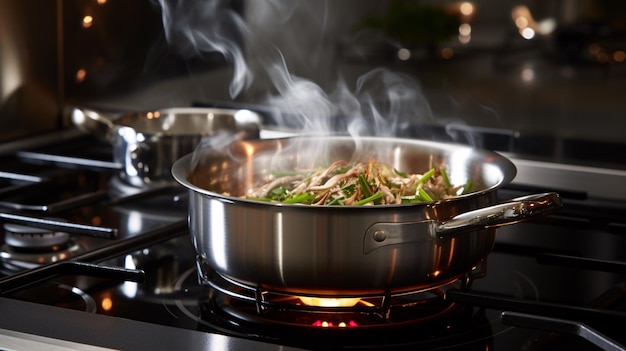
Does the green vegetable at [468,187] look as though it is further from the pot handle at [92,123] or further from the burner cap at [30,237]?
the pot handle at [92,123]

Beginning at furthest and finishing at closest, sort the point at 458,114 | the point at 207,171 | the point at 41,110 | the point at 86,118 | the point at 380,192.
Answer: the point at 458,114 < the point at 41,110 < the point at 86,118 < the point at 207,171 < the point at 380,192

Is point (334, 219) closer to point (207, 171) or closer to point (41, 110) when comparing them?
point (207, 171)

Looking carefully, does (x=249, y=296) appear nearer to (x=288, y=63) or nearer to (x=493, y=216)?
(x=493, y=216)

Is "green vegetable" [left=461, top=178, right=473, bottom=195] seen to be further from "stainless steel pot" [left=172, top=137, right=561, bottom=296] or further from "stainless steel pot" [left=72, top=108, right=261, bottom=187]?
"stainless steel pot" [left=72, top=108, right=261, bottom=187]

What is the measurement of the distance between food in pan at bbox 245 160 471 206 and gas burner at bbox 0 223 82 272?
0.75ft

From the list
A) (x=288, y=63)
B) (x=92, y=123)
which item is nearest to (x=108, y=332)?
(x=92, y=123)

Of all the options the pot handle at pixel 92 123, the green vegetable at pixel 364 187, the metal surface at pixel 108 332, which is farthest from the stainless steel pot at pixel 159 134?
the metal surface at pixel 108 332

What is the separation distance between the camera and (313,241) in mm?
765

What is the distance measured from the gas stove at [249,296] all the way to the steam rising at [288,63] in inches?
17.2

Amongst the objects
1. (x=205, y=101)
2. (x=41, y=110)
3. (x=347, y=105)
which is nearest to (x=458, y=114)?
(x=347, y=105)

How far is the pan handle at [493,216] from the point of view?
2.49 ft

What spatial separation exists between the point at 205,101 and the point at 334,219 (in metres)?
1.03

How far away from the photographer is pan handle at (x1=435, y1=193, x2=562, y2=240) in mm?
760

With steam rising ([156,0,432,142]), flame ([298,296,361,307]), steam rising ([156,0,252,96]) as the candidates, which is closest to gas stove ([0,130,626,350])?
flame ([298,296,361,307])
